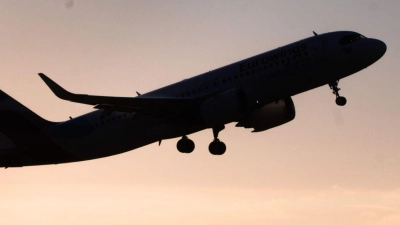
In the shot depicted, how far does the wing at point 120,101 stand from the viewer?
36.9 meters

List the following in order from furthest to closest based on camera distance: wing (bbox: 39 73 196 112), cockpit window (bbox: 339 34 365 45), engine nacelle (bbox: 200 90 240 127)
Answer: cockpit window (bbox: 339 34 365 45)
engine nacelle (bbox: 200 90 240 127)
wing (bbox: 39 73 196 112)

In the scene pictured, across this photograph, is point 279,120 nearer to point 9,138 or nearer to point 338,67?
point 338,67

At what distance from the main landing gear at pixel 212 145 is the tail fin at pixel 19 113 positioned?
9135 millimetres

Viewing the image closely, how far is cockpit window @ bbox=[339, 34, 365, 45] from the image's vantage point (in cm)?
3897

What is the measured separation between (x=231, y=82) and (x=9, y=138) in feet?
50.3

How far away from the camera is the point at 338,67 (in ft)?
127

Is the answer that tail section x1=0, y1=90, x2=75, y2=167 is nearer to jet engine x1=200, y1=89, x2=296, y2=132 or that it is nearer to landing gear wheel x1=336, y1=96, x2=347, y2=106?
jet engine x1=200, y1=89, x2=296, y2=132

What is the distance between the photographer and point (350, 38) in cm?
3916

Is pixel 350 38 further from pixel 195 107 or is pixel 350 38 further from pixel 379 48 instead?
pixel 195 107

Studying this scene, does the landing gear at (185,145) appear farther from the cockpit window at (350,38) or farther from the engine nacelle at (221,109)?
the cockpit window at (350,38)

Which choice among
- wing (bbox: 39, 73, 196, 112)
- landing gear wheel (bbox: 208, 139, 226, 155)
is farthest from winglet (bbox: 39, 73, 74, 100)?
landing gear wheel (bbox: 208, 139, 226, 155)

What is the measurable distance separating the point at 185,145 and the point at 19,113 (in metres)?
11.7

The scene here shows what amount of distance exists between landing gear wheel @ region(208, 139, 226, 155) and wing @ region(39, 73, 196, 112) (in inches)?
179

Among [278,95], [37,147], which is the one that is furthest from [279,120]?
[37,147]
